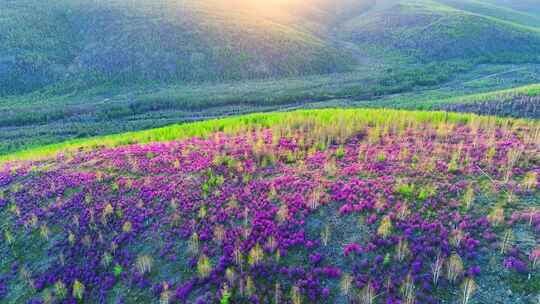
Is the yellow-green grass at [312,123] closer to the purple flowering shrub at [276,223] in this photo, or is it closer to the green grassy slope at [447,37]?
the purple flowering shrub at [276,223]

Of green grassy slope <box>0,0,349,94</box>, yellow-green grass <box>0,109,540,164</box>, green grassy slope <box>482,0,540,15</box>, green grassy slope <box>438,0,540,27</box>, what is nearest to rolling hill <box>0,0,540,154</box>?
green grassy slope <box>0,0,349,94</box>

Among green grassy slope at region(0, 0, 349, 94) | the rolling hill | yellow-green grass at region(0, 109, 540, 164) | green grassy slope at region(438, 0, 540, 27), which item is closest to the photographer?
yellow-green grass at region(0, 109, 540, 164)

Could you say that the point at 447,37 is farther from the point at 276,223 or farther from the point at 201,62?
the point at 276,223

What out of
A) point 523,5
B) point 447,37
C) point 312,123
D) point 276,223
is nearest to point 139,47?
point 312,123

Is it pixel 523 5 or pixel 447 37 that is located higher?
pixel 523 5

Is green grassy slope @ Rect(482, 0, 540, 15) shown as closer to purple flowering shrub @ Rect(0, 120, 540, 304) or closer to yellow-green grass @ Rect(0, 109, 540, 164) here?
yellow-green grass @ Rect(0, 109, 540, 164)

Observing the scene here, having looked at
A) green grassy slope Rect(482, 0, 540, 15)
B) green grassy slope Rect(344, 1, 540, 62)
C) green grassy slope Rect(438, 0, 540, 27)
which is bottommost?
green grassy slope Rect(344, 1, 540, 62)

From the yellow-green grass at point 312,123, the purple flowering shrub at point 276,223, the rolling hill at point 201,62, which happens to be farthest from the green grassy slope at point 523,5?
the purple flowering shrub at point 276,223
